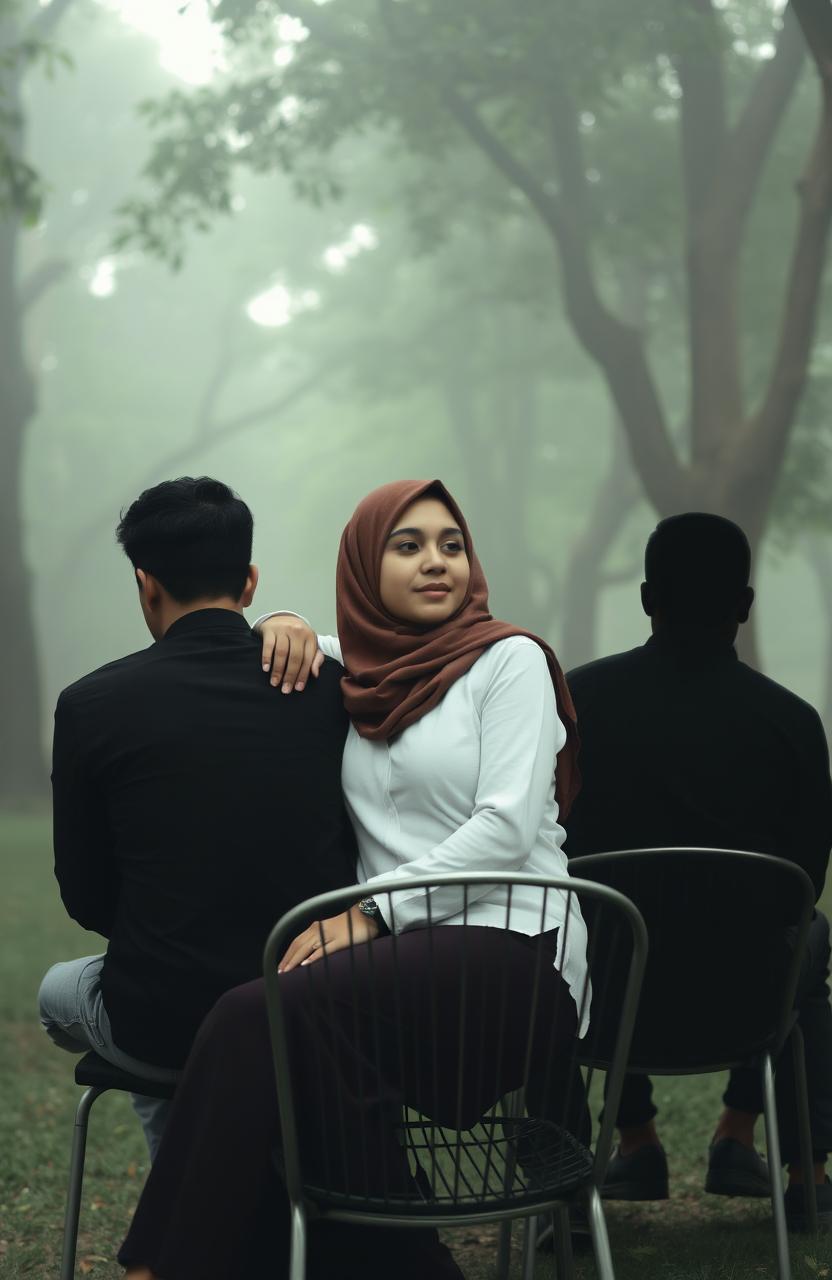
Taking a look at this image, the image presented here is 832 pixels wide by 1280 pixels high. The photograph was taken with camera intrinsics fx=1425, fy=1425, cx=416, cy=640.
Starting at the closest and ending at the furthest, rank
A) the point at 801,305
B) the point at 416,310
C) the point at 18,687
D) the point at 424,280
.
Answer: the point at 801,305, the point at 18,687, the point at 416,310, the point at 424,280

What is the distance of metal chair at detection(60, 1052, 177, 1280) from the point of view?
9.07 ft

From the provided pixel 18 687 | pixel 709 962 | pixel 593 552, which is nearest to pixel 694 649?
pixel 709 962

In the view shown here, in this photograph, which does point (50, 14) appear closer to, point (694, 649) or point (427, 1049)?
point (694, 649)

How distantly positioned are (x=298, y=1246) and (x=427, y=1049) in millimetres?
356

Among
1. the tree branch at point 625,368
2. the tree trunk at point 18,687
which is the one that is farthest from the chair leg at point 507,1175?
the tree trunk at point 18,687

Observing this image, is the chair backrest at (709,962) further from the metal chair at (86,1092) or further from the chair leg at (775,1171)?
the metal chair at (86,1092)

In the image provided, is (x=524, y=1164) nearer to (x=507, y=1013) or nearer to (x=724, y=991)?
(x=507, y=1013)

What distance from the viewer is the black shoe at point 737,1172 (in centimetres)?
360

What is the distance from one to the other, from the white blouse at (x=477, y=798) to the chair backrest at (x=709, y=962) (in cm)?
41

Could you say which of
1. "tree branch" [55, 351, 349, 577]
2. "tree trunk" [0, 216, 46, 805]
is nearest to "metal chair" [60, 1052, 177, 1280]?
"tree trunk" [0, 216, 46, 805]

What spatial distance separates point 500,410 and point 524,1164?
24.1 meters

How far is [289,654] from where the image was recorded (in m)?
2.78

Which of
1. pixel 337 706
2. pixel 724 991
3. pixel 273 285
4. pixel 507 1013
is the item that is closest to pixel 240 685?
pixel 337 706

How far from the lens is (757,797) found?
3.27 metres
